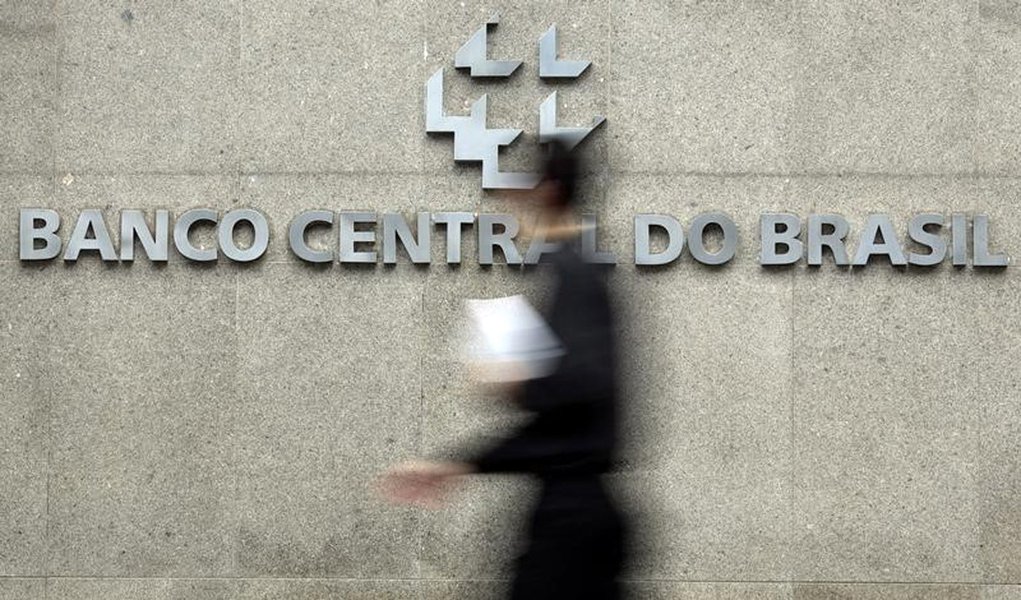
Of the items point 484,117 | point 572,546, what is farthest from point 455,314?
point 572,546

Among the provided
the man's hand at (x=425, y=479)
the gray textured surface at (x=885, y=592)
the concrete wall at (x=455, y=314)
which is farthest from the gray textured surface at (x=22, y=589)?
the man's hand at (x=425, y=479)

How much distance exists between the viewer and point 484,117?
7.46m

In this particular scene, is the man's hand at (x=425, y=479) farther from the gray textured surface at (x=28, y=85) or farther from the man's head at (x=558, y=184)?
the gray textured surface at (x=28, y=85)

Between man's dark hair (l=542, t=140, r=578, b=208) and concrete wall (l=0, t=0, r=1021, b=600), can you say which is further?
concrete wall (l=0, t=0, r=1021, b=600)

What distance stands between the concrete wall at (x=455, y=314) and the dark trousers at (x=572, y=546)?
352 cm

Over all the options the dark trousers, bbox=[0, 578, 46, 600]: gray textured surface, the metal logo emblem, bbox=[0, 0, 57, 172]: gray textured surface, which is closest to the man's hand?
the dark trousers

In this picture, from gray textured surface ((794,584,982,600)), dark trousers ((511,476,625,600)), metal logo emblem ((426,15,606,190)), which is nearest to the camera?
dark trousers ((511,476,625,600))

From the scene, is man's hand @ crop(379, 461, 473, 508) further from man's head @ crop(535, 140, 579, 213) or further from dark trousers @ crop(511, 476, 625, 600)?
man's head @ crop(535, 140, 579, 213)

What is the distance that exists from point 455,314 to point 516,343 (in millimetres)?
3558

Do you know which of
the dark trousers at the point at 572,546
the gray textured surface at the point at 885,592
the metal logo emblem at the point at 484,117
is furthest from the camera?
the metal logo emblem at the point at 484,117

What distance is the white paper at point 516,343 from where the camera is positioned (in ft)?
12.7

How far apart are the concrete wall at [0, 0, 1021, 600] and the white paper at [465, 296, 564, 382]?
343 centimetres

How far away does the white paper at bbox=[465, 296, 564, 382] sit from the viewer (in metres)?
3.88

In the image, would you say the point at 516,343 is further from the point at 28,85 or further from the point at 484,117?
the point at 28,85
